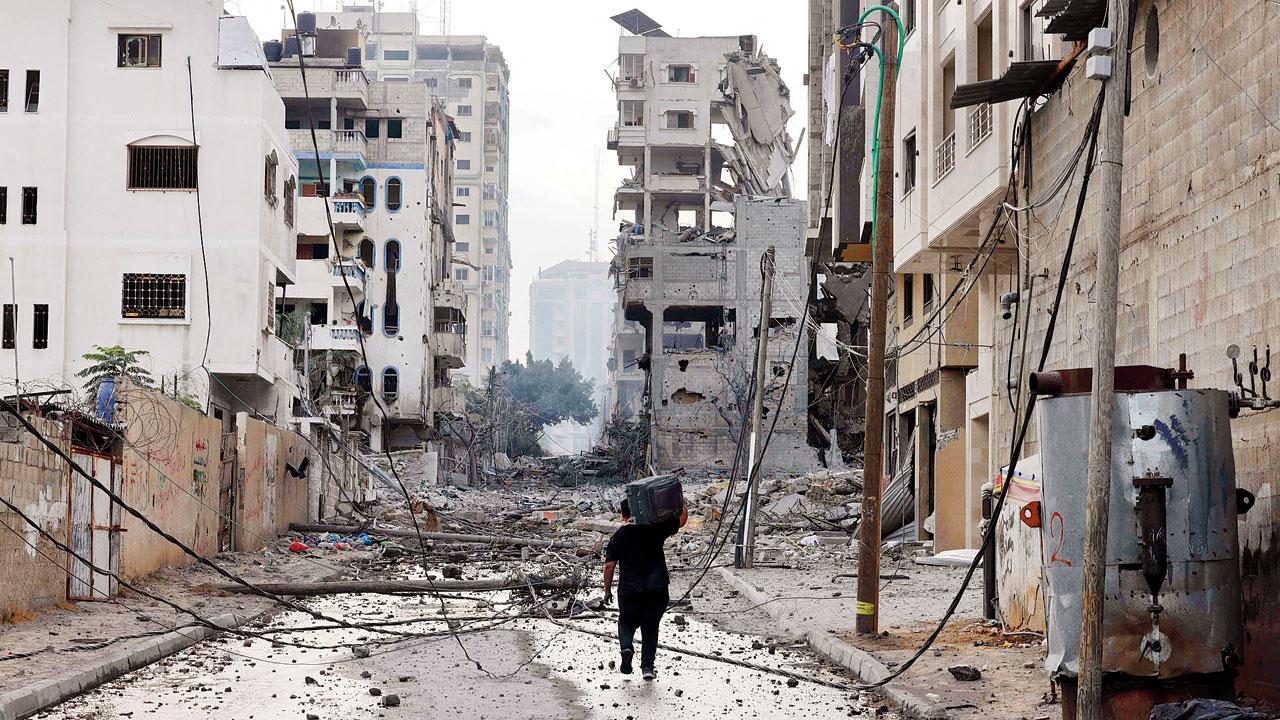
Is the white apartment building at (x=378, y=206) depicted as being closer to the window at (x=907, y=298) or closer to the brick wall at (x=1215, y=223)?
the window at (x=907, y=298)

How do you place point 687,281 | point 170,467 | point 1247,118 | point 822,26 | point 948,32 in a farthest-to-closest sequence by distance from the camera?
point 687,281 < point 822,26 < point 948,32 < point 170,467 < point 1247,118

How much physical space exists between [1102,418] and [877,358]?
5.67 metres

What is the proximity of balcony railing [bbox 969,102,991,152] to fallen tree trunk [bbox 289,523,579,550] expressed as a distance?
36.8 ft

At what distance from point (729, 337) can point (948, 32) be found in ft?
154

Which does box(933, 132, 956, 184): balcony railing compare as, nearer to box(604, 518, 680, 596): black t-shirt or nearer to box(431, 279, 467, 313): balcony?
box(604, 518, 680, 596): black t-shirt

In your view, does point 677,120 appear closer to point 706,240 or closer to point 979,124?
point 706,240

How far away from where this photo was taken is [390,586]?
19047 millimetres

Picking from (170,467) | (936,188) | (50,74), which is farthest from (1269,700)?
(50,74)

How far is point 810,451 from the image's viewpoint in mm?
66188

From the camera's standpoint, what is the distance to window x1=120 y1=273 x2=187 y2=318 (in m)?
37.3

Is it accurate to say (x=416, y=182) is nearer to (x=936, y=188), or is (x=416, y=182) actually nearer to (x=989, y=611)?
(x=936, y=188)

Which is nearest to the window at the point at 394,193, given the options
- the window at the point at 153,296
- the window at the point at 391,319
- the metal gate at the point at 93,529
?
the window at the point at 391,319

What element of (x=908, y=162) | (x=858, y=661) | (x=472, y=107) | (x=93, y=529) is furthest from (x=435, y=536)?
(x=472, y=107)

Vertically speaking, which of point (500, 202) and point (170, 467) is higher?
point (500, 202)
